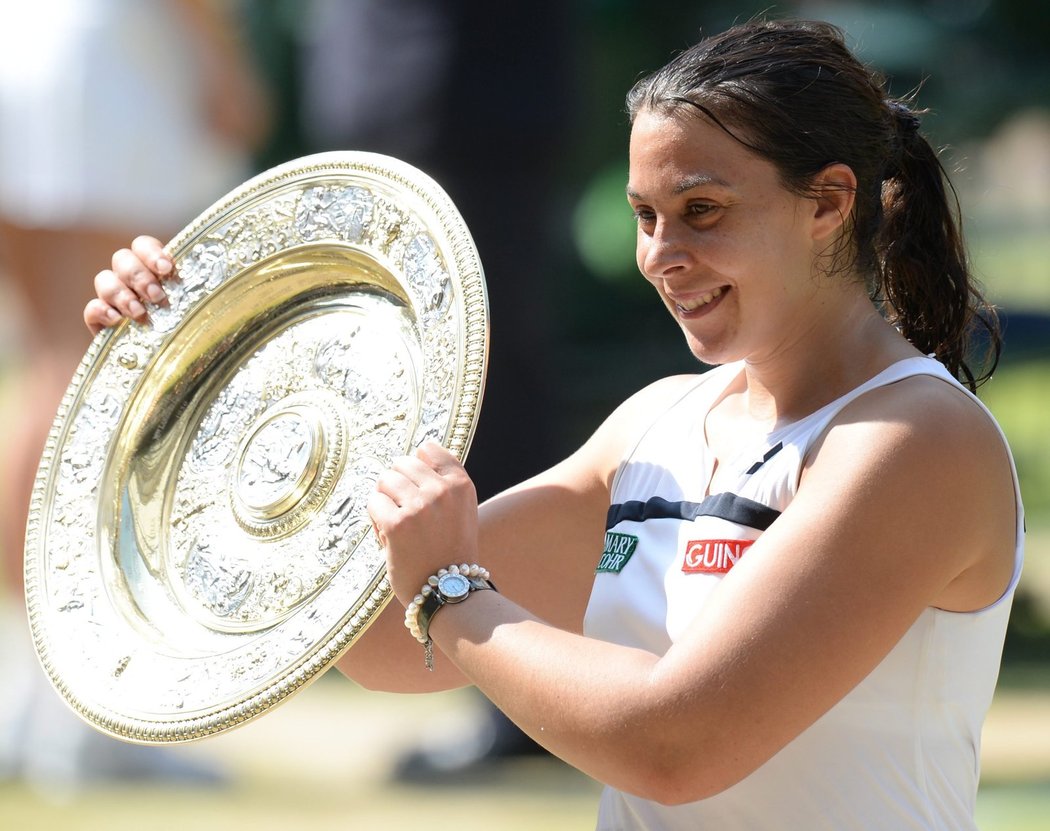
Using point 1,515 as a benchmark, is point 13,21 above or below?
above

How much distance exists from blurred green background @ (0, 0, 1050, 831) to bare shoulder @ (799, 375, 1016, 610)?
2.39 metres

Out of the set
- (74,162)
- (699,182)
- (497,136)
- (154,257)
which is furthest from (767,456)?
(497,136)

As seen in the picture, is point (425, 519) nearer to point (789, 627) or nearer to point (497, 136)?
point (789, 627)

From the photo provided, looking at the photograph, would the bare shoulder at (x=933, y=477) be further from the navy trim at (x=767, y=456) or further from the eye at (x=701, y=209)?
the eye at (x=701, y=209)

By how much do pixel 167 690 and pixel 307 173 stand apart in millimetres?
690

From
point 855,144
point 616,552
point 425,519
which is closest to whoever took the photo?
point 425,519

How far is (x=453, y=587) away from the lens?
1931 millimetres

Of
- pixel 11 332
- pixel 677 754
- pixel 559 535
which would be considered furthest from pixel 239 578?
pixel 11 332

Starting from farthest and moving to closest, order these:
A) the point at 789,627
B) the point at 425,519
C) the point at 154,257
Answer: the point at 154,257 → the point at 425,519 → the point at 789,627

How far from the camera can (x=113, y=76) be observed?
5.62m

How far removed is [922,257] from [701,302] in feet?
1.08

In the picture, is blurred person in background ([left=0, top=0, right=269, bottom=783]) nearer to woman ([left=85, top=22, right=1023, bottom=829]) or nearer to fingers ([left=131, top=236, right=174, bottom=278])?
fingers ([left=131, top=236, right=174, bottom=278])

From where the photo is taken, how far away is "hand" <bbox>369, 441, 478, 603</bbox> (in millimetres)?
1926

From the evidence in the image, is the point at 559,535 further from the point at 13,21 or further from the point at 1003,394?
the point at 1003,394
